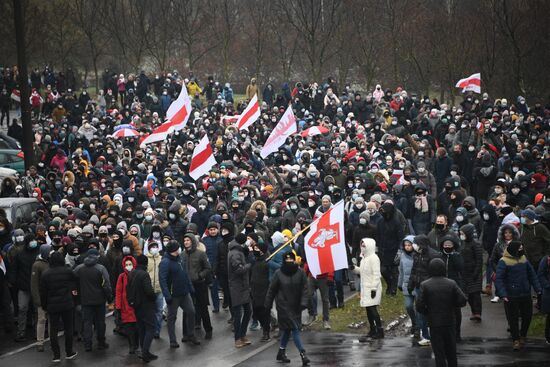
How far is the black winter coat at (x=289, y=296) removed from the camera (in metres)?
14.7

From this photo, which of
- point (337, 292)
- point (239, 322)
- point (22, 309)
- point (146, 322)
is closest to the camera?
point (146, 322)

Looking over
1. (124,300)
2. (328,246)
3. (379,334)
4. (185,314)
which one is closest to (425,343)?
(379,334)

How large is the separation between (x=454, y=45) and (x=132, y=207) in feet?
89.2

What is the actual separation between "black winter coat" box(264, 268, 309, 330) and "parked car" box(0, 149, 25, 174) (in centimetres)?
1852

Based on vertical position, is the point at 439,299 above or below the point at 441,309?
above

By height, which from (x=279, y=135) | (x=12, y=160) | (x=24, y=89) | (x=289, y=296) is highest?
(x=24, y=89)

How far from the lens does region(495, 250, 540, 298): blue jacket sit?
14734 mm

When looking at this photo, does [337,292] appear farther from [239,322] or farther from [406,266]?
[406,266]

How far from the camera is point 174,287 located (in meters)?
15.9

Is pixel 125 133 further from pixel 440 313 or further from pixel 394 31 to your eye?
pixel 394 31

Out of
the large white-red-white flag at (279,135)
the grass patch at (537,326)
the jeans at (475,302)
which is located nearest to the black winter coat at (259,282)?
the jeans at (475,302)

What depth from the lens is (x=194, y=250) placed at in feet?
54.6

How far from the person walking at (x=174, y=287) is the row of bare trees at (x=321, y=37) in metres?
25.4

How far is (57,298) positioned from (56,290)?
0.41 ft
